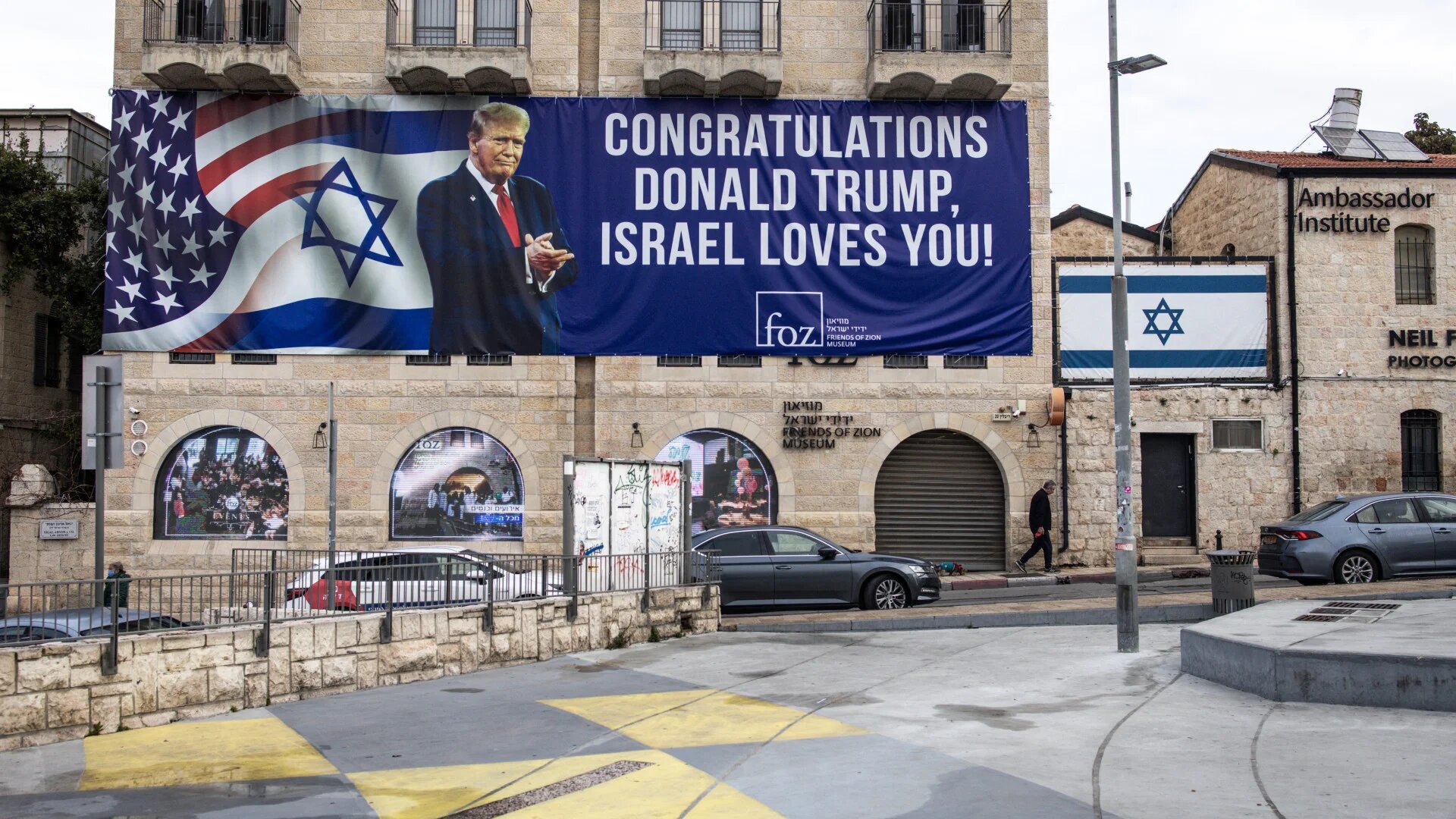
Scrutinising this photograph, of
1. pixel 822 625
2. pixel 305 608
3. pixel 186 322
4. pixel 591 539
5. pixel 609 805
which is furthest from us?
pixel 186 322

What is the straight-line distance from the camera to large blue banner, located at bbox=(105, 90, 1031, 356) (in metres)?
26.5

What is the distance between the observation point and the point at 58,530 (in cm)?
2567

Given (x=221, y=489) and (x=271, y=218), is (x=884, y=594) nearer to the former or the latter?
(x=221, y=489)

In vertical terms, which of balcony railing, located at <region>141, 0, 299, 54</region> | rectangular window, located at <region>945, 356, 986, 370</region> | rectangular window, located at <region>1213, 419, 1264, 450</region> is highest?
balcony railing, located at <region>141, 0, 299, 54</region>

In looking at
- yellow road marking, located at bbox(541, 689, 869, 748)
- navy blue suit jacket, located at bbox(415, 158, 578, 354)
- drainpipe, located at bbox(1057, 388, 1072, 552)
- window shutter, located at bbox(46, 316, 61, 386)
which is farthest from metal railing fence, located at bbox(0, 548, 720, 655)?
window shutter, located at bbox(46, 316, 61, 386)

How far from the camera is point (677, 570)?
1756 cm

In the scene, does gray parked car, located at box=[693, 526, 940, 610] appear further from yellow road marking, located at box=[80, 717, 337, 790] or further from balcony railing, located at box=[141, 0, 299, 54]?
balcony railing, located at box=[141, 0, 299, 54]

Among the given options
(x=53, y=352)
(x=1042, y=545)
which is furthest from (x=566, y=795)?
(x=53, y=352)

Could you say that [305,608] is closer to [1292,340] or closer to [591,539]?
[591,539]

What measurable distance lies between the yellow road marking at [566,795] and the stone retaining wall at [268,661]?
286 centimetres

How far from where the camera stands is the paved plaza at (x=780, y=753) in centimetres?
785

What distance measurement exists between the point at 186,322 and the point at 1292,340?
23.8 meters

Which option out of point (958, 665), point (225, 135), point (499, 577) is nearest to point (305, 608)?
point (499, 577)

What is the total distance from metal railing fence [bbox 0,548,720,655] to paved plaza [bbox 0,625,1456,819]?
886 mm
